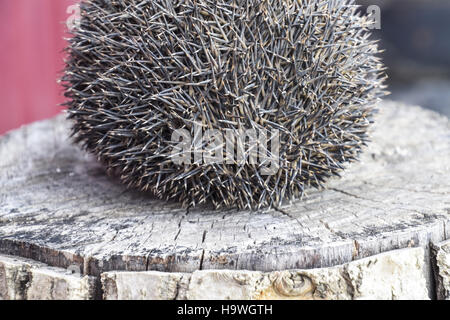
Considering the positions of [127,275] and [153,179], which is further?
[153,179]

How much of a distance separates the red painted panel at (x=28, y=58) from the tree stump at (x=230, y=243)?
4.55 feet

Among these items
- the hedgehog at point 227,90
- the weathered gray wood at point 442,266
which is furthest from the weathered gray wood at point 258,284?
the hedgehog at point 227,90

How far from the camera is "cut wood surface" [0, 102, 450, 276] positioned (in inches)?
43.1

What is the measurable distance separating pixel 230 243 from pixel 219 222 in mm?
145

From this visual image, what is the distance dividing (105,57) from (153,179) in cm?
34

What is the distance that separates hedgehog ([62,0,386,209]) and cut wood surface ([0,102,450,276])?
0.33 feet

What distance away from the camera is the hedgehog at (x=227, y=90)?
1.16m

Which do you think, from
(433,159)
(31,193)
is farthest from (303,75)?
(31,193)

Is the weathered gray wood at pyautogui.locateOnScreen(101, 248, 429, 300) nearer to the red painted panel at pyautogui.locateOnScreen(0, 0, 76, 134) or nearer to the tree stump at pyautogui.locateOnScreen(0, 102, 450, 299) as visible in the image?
the tree stump at pyautogui.locateOnScreen(0, 102, 450, 299)

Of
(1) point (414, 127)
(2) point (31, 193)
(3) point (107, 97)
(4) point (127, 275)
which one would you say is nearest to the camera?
(4) point (127, 275)

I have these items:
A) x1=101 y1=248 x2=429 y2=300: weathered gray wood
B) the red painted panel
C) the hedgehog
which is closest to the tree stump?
x1=101 y1=248 x2=429 y2=300: weathered gray wood

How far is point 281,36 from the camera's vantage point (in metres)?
1.17

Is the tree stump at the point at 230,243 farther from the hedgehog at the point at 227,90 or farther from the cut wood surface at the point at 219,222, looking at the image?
the hedgehog at the point at 227,90

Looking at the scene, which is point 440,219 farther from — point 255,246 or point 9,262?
point 9,262
